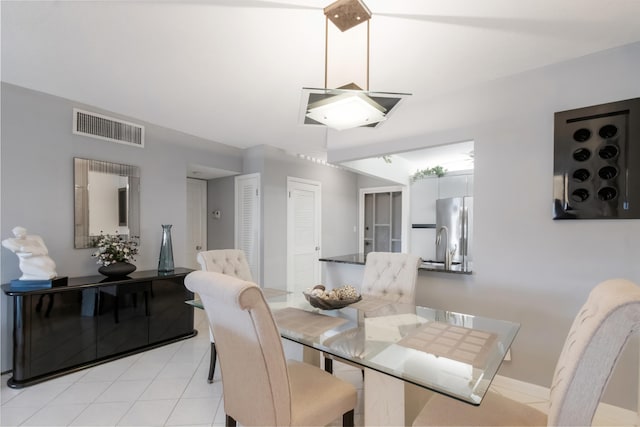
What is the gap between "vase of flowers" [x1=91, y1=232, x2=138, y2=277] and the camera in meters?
2.76

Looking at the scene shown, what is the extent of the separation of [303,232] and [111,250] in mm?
2691

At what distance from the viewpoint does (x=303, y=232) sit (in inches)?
193

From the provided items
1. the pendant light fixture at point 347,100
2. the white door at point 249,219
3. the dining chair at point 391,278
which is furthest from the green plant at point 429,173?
the pendant light fixture at point 347,100

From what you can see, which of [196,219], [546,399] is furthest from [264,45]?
[196,219]

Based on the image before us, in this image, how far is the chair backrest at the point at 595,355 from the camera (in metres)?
0.82

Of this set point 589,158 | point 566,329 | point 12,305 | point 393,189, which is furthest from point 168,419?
point 393,189

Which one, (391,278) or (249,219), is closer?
(391,278)

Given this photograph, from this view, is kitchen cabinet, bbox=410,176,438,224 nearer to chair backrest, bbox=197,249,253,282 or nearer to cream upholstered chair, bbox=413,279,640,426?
chair backrest, bbox=197,249,253,282

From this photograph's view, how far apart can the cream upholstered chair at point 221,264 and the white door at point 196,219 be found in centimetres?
233

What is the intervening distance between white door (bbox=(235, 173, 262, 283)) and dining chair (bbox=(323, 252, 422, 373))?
2113mm

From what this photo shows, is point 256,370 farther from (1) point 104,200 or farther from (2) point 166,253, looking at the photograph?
(1) point 104,200

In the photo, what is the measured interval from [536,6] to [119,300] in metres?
3.71

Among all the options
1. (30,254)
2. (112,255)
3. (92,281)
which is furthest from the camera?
(112,255)

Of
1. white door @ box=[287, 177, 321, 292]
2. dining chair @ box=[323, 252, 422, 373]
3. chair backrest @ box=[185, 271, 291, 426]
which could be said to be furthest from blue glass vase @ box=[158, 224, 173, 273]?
chair backrest @ box=[185, 271, 291, 426]
